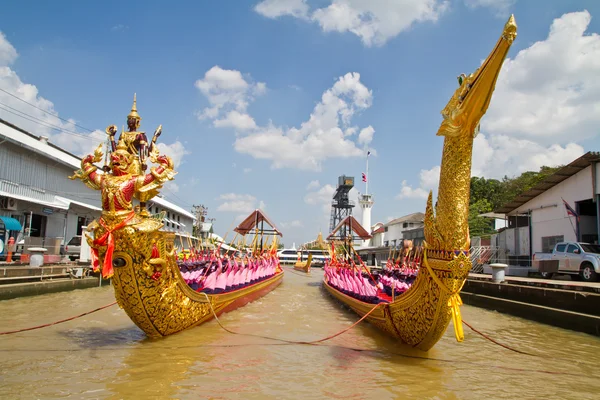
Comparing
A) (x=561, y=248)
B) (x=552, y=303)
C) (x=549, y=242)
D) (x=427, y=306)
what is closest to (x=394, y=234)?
(x=549, y=242)

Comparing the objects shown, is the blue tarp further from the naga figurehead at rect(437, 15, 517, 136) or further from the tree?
the tree

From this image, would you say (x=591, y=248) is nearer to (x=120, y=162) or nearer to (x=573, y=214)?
(x=573, y=214)

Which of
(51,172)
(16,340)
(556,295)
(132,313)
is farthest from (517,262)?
(51,172)

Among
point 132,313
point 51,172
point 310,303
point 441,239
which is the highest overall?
point 51,172

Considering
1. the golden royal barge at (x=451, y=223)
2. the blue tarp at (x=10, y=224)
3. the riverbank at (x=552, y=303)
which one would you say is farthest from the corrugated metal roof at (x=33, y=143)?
the riverbank at (x=552, y=303)

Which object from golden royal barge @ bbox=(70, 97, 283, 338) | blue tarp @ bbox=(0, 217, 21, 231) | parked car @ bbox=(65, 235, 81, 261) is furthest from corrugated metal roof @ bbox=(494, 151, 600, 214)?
blue tarp @ bbox=(0, 217, 21, 231)

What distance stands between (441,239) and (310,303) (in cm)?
755

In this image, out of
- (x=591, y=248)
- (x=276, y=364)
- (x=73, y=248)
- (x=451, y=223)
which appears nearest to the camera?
(x=451, y=223)

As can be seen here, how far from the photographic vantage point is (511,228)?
19.2m

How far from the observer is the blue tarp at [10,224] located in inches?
548

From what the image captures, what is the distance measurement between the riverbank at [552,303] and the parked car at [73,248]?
16.3 metres

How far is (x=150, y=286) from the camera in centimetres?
512

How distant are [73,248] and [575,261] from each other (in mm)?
19715

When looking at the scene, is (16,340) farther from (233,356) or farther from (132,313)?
(233,356)
